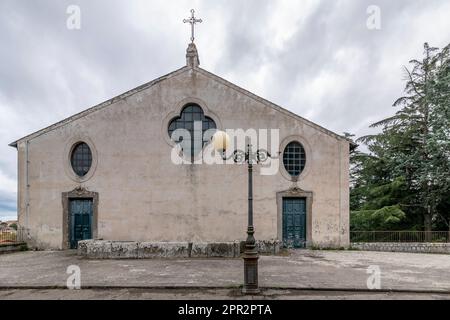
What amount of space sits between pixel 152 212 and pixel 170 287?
8050 mm

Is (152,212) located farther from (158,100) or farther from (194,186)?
(158,100)

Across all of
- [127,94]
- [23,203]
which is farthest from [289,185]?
[23,203]

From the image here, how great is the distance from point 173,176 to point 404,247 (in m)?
11.5

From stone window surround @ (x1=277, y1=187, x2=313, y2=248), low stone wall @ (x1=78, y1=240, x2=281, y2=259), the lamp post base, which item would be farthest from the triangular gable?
the lamp post base

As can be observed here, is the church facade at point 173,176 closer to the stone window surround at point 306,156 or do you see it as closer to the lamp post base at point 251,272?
the stone window surround at point 306,156

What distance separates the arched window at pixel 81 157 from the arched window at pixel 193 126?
4.14 metres

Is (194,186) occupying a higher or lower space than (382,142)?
lower

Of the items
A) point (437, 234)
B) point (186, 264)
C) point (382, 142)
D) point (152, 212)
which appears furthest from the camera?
point (382, 142)

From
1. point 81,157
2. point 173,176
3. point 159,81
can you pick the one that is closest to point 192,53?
point 159,81

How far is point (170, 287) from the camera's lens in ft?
24.6

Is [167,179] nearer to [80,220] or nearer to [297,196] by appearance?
[80,220]

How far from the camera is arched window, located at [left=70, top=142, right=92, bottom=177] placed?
1564 centimetres

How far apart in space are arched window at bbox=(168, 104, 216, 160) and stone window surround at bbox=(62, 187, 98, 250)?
4.75 m

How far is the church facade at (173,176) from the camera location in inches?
596
